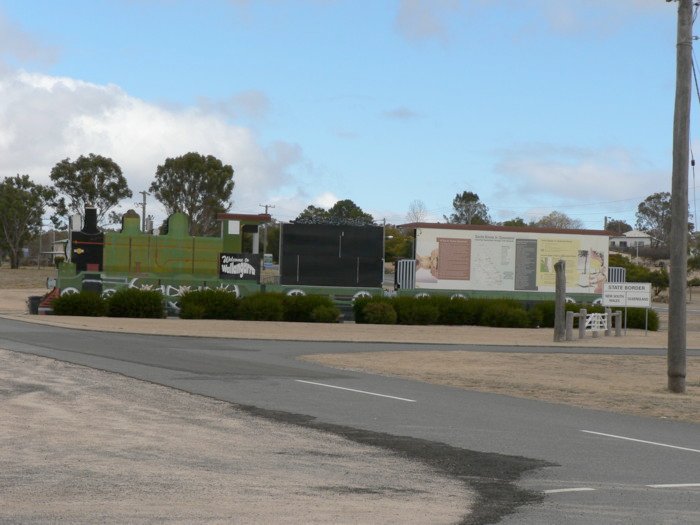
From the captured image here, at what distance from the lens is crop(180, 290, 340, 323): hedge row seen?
41.3 metres

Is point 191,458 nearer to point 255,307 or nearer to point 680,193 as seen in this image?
point 680,193

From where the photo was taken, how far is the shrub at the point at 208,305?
41.0 metres

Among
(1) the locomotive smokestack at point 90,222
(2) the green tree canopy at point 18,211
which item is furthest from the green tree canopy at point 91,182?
(1) the locomotive smokestack at point 90,222

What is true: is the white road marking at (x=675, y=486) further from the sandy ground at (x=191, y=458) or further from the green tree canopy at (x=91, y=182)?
the green tree canopy at (x=91, y=182)

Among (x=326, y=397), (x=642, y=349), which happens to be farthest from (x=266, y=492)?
(x=642, y=349)

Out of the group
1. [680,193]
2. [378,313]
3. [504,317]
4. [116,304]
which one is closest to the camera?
[680,193]

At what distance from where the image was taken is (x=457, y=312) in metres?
44.5

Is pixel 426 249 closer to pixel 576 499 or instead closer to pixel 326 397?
pixel 326 397

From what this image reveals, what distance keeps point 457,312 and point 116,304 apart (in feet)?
45.4

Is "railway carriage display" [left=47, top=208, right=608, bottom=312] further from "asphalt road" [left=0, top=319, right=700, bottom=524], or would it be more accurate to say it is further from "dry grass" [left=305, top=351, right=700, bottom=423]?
"asphalt road" [left=0, top=319, right=700, bottom=524]

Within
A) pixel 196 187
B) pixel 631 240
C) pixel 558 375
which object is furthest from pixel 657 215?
pixel 558 375

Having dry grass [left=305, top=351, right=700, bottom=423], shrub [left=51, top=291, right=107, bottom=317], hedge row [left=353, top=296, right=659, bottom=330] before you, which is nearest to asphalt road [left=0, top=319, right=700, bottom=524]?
dry grass [left=305, top=351, right=700, bottom=423]

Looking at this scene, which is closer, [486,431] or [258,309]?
[486,431]

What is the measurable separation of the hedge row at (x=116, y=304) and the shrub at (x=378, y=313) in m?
8.10
